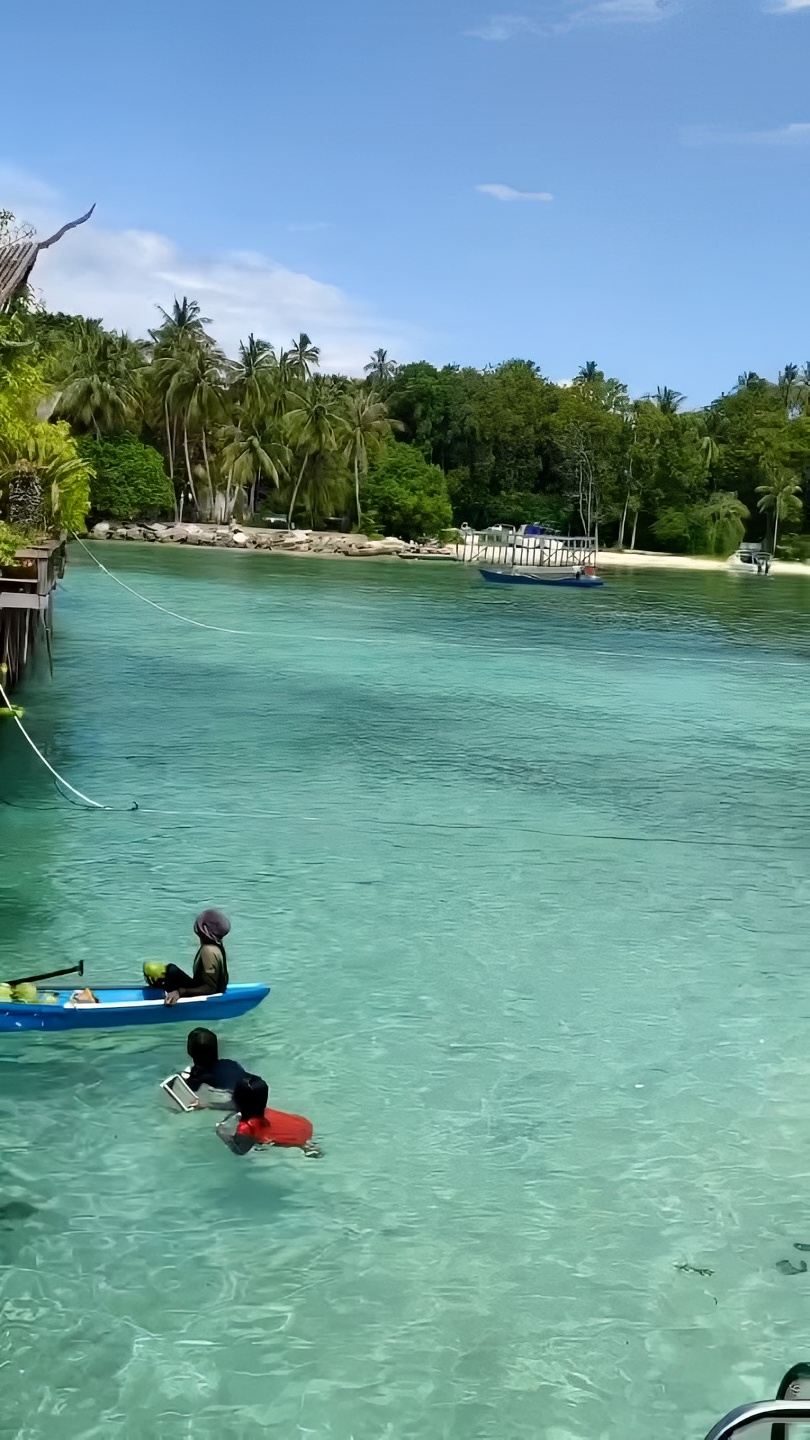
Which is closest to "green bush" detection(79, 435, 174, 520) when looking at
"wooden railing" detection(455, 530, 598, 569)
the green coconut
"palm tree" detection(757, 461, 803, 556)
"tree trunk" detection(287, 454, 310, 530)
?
"tree trunk" detection(287, 454, 310, 530)

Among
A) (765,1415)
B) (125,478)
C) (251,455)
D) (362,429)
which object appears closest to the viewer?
(765,1415)

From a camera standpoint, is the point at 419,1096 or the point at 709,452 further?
the point at 709,452

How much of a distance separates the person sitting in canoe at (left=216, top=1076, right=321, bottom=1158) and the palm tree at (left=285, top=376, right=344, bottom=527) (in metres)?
94.4

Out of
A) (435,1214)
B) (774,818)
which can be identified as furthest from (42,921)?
(774,818)

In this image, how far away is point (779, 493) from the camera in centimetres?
11194

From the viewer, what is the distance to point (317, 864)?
2077 cm

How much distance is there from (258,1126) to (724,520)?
11016 cm

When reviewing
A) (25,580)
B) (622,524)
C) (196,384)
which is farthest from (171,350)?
(25,580)

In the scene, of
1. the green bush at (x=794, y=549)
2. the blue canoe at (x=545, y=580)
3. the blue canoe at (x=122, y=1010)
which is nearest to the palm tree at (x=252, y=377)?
the blue canoe at (x=545, y=580)

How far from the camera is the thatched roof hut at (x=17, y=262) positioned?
30016mm

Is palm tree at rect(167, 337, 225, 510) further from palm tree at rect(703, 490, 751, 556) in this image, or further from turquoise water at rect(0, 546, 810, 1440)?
turquoise water at rect(0, 546, 810, 1440)

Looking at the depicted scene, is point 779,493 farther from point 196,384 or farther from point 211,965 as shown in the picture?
point 211,965

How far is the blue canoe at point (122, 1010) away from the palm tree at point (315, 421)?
9236cm

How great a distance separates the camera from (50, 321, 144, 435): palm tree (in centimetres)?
9916
